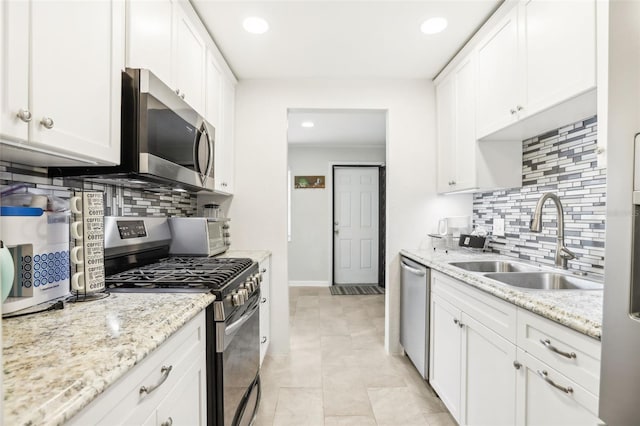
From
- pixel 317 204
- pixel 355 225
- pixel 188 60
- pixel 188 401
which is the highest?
pixel 188 60

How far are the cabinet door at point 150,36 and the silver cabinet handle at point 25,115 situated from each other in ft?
1.78

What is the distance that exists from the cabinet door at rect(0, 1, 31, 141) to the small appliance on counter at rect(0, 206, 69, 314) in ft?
0.92

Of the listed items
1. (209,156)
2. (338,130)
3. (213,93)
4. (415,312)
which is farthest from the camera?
(338,130)

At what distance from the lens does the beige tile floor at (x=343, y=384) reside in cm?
191

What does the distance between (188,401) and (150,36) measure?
4.81ft

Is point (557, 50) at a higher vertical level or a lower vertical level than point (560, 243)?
higher

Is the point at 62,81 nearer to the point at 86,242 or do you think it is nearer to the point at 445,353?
the point at 86,242

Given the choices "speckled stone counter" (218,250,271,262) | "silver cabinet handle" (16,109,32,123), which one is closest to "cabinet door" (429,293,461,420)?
"speckled stone counter" (218,250,271,262)

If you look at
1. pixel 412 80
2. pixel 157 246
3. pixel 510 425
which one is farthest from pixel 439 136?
pixel 157 246

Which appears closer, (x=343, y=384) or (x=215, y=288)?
(x=215, y=288)

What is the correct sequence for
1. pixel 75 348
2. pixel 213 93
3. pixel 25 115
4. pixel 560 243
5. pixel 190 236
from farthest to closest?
1. pixel 213 93
2. pixel 190 236
3. pixel 560 243
4. pixel 25 115
5. pixel 75 348

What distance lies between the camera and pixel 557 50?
1458mm

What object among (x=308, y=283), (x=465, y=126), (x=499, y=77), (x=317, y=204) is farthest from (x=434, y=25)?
(x=308, y=283)

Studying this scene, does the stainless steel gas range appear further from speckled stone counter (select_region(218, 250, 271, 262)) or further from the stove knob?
speckled stone counter (select_region(218, 250, 271, 262))
